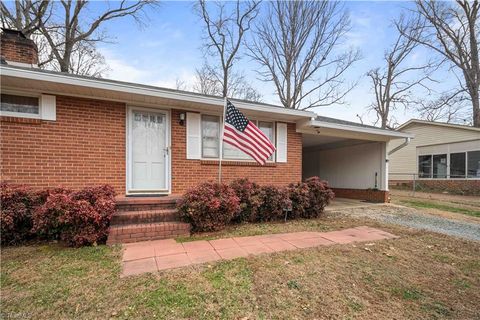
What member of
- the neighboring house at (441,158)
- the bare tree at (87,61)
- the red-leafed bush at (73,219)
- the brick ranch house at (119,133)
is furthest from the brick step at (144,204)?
the bare tree at (87,61)

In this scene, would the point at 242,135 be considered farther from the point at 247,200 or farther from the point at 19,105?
the point at 19,105

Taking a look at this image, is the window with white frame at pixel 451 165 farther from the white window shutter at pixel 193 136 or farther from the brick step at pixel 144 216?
the brick step at pixel 144 216

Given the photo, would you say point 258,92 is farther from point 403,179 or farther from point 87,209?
point 87,209

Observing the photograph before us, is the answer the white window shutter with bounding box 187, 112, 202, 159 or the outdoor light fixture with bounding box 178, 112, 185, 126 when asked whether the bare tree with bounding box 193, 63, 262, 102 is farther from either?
the outdoor light fixture with bounding box 178, 112, 185, 126

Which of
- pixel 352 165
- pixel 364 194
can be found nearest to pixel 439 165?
pixel 352 165

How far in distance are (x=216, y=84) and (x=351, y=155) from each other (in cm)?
1167

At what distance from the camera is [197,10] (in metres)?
15.3

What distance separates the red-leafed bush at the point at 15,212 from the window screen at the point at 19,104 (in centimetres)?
162

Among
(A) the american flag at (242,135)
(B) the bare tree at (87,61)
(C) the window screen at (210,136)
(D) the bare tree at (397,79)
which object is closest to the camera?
(A) the american flag at (242,135)

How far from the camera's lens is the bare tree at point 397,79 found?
1919 cm

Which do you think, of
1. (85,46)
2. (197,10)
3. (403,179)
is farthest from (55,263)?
(403,179)

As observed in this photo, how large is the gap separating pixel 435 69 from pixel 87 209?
2392 cm

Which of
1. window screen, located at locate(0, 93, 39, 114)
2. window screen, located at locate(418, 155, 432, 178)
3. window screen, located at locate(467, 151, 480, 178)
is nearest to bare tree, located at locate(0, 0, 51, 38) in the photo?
window screen, located at locate(0, 93, 39, 114)

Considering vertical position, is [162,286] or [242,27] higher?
[242,27]
